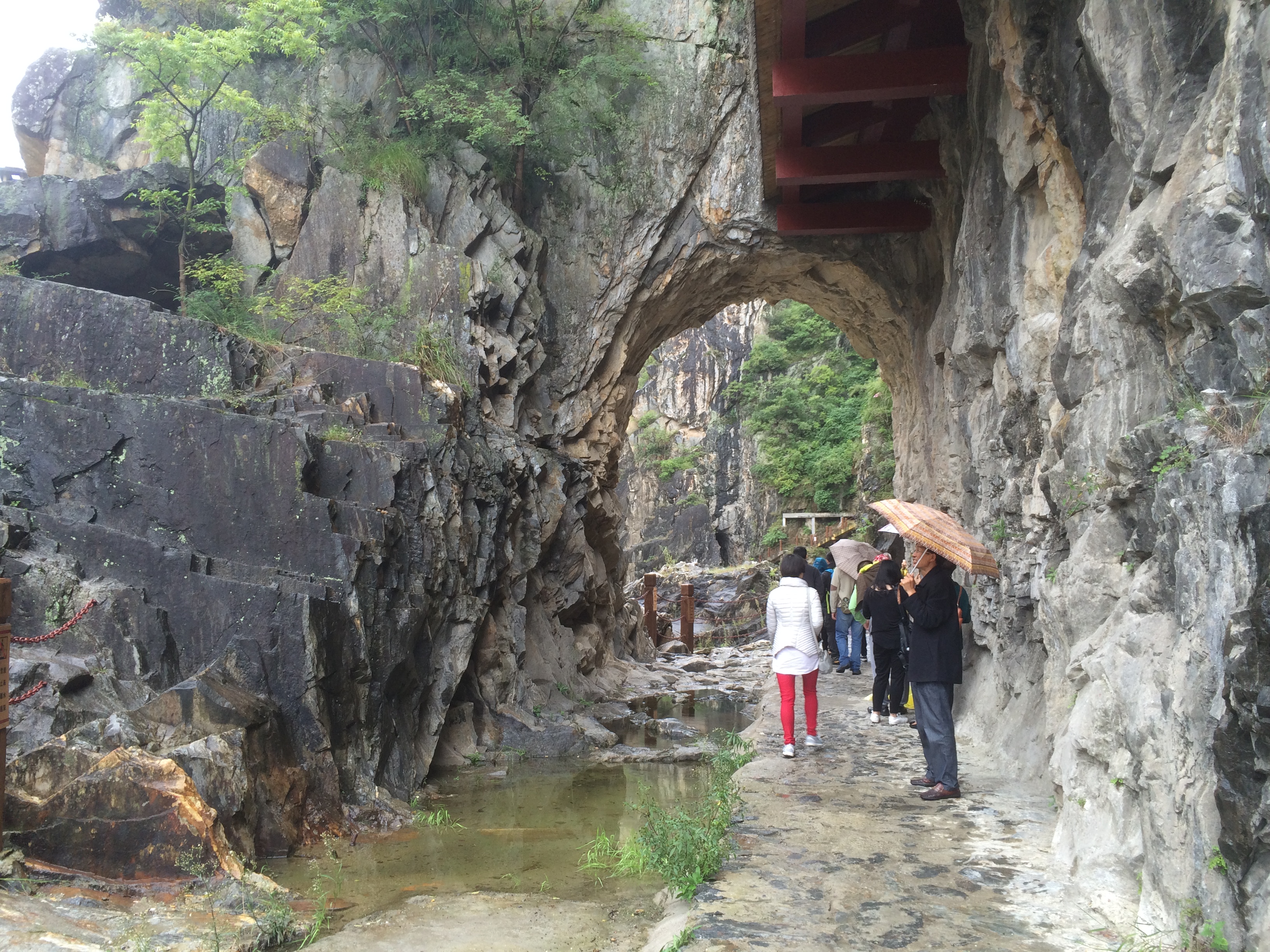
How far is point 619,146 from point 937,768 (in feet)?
35.9

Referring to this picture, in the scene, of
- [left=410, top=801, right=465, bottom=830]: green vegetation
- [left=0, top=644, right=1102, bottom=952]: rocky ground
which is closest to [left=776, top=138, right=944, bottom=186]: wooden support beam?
[left=0, top=644, right=1102, bottom=952]: rocky ground

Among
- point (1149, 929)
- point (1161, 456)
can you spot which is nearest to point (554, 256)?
point (1161, 456)

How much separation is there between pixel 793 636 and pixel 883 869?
272 centimetres

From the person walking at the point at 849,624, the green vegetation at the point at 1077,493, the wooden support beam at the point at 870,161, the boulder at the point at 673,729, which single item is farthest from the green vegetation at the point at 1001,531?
the boulder at the point at 673,729

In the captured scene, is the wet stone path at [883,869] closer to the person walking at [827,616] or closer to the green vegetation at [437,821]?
the green vegetation at [437,821]

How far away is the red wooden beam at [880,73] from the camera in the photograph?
8727 mm

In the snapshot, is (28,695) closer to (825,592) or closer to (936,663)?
(936,663)

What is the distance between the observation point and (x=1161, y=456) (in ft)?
14.1

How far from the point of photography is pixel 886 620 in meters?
8.91

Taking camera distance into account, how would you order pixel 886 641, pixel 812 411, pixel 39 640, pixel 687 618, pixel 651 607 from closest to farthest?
pixel 39 640 → pixel 886 641 → pixel 651 607 → pixel 687 618 → pixel 812 411

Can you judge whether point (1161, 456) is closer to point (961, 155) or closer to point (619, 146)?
point (961, 155)

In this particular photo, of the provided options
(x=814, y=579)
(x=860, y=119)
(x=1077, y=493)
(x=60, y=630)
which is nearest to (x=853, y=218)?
(x=860, y=119)

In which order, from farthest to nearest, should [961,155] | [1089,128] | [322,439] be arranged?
[961,155] < [322,439] < [1089,128]

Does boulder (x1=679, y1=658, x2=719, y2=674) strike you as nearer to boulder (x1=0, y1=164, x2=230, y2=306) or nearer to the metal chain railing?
boulder (x1=0, y1=164, x2=230, y2=306)
